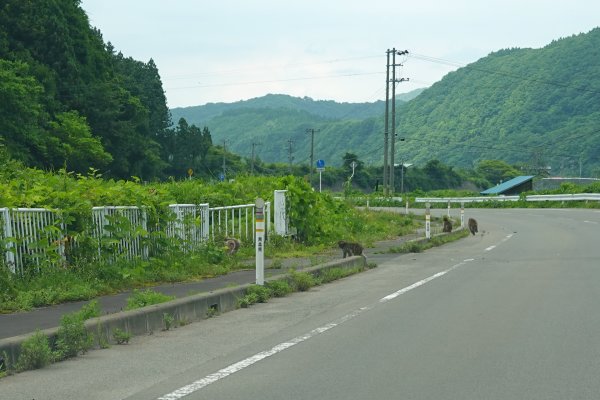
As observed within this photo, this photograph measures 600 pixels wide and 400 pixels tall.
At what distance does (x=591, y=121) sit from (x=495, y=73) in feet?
112

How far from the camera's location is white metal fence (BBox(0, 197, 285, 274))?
11.1 metres

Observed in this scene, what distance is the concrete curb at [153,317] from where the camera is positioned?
7.37m

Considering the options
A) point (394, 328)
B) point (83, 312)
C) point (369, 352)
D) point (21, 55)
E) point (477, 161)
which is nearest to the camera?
point (369, 352)

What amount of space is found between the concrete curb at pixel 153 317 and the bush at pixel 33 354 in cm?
6

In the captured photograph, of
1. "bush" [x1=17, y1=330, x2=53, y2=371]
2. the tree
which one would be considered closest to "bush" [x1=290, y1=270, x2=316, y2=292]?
"bush" [x1=17, y1=330, x2=53, y2=371]

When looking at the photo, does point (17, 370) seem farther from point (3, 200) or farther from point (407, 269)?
point (407, 269)

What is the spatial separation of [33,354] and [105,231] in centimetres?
579

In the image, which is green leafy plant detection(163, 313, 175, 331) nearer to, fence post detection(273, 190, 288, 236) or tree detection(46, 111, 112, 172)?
fence post detection(273, 190, 288, 236)

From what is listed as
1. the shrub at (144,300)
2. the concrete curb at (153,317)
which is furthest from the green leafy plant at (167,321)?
the shrub at (144,300)

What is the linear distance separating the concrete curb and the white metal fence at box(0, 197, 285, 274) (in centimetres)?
249

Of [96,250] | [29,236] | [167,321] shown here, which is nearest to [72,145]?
[96,250]

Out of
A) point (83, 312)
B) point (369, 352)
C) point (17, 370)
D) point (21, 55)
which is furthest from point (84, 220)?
point (21, 55)

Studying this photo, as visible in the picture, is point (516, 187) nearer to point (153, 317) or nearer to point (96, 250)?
point (96, 250)

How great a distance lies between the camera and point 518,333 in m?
8.75
